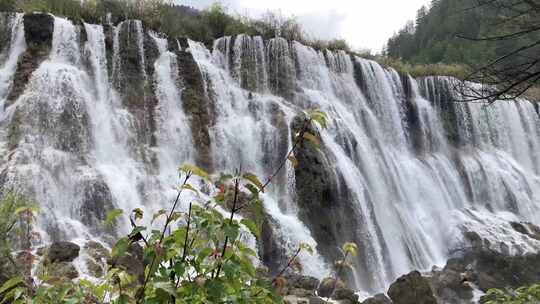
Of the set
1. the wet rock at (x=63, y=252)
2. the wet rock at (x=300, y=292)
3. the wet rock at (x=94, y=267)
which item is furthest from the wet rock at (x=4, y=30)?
the wet rock at (x=300, y=292)

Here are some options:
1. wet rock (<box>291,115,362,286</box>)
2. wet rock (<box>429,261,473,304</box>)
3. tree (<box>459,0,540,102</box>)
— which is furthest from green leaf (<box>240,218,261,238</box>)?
wet rock (<box>291,115,362,286</box>)

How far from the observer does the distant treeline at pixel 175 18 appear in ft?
56.5

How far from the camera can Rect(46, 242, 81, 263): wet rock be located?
345 inches

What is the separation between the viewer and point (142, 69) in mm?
16688

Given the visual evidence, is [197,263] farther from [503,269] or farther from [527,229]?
[527,229]

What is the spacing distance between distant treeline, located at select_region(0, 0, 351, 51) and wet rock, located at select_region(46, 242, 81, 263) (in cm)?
1034

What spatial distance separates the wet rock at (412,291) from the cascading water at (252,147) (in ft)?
8.71

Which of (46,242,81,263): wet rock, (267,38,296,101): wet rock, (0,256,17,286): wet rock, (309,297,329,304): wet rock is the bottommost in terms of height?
(0,256,17,286): wet rock

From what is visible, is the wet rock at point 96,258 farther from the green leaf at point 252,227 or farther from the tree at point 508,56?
the green leaf at point 252,227

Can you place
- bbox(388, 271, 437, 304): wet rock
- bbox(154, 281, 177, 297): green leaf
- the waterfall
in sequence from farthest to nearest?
the waterfall, bbox(388, 271, 437, 304): wet rock, bbox(154, 281, 177, 297): green leaf

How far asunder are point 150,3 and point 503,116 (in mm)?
21258

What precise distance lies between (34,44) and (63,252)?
870 cm

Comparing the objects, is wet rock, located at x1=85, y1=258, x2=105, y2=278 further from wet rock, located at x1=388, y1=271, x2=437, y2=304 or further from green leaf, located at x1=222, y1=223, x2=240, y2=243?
green leaf, located at x1=222, y1=223, x2=240, y2=243

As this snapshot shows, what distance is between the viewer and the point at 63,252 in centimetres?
892
